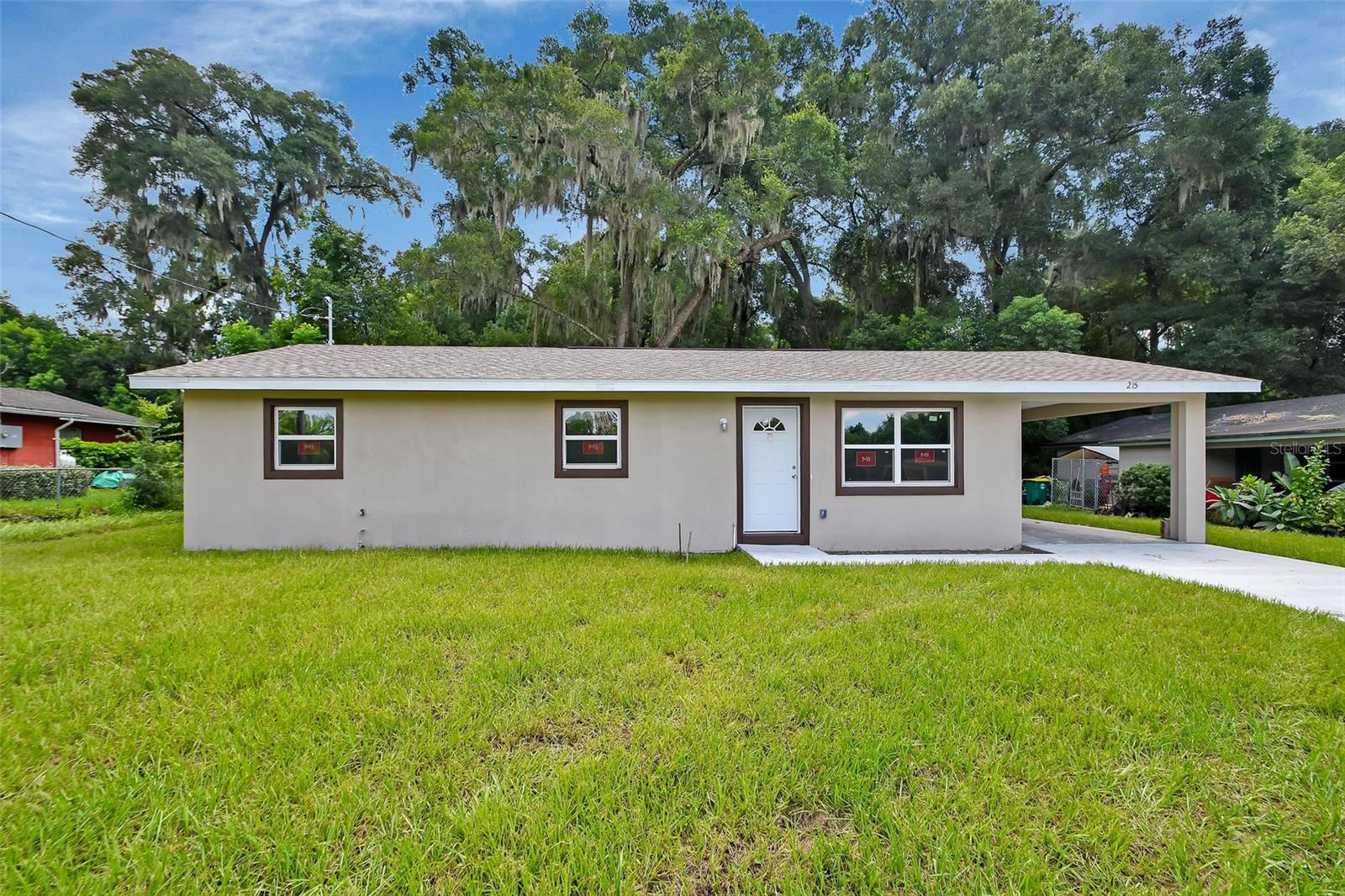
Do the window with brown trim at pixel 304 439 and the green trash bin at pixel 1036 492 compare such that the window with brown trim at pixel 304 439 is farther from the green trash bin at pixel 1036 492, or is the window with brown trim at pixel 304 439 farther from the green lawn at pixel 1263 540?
the green trash bin at pixel 1036 492

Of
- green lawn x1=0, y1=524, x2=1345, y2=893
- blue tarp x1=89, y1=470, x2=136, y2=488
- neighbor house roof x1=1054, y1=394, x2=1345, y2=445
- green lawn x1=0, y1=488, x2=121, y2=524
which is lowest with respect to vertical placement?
green lawn x1=0, y1=524, x2=1345, y2=893

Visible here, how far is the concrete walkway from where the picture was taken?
5.32 meters

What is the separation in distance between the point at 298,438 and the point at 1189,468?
12.1m

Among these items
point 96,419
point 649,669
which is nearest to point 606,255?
point 649,669

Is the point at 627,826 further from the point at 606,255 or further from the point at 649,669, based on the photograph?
the point at 606,255

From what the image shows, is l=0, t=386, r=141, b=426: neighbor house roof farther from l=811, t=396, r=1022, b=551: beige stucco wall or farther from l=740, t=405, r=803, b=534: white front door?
l=811, t=396, r=1022, b=551: beige stucco wall

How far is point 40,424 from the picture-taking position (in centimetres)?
1719

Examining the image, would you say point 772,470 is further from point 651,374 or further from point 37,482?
point 37,482

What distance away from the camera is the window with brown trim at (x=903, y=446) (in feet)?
26.0

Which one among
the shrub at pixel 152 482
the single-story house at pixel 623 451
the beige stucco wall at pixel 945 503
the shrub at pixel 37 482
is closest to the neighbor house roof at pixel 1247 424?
the beige stucco wall at pixel 945 503

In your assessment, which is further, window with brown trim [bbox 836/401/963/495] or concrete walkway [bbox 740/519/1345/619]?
window with brown trim [bbox 836/401/963/495]

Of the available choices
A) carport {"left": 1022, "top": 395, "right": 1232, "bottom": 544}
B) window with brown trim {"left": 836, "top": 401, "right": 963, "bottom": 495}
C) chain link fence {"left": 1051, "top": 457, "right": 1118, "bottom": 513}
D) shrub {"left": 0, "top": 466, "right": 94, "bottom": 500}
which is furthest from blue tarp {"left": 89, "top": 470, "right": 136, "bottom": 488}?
chain link fence {"left": 1051, "top": 457, "right": 1118, "bottom": 513}

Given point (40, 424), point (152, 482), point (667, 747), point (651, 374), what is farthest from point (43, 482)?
point (667, 747)

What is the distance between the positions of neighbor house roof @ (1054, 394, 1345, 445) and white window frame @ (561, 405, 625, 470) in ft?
31.9
